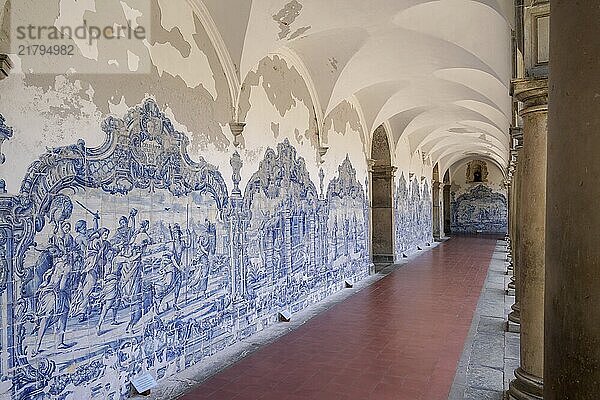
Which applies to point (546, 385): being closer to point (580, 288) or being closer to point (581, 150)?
point (580, 288)

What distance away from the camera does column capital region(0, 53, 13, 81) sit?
3.99 meters

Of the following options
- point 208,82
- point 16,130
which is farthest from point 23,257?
point 208,82

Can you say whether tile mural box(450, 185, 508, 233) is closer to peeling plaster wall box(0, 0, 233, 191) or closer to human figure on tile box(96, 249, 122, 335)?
peeling plaster wall box(0, 0, 233, 191)

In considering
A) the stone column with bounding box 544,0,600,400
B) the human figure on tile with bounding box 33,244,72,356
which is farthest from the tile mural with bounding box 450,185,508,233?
the stone column with bounding box 544,0,600,400

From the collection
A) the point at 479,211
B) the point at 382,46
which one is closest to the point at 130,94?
the point at 382,46

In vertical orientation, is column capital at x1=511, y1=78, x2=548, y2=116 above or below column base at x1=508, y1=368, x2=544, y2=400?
above

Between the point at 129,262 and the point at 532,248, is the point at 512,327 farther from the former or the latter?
the point at 129,262

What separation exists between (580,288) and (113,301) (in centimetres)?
456

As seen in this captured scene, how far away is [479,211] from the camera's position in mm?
36750

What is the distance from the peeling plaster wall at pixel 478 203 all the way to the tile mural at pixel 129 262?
30502 millimetres

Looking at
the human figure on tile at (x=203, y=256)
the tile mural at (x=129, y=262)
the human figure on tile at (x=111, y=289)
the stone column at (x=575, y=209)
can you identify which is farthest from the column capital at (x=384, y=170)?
the stone column at (x=575, y=209)

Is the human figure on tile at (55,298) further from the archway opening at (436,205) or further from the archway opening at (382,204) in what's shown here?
the archway opening at (436,205)

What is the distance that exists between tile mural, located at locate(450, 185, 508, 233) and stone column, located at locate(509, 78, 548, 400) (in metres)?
32.7

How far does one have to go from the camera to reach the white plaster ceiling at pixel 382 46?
24.4 ft
